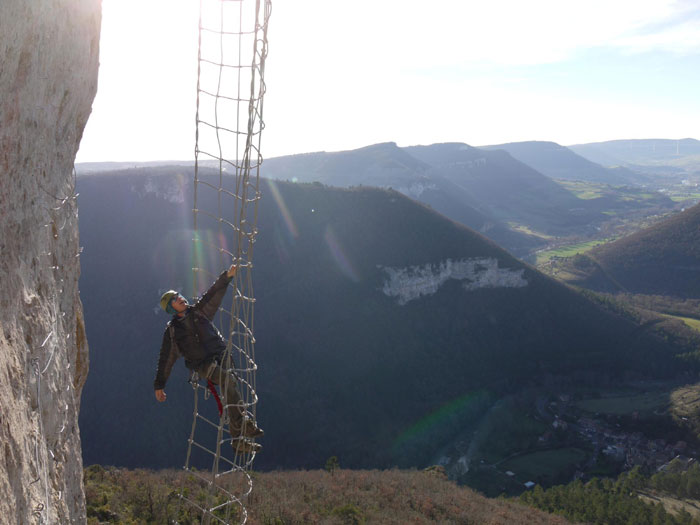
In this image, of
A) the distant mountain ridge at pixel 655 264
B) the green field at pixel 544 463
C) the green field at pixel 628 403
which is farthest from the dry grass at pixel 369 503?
the distant mountain ridge at pixel 655 264

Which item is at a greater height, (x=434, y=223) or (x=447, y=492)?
(x=434, y=223)

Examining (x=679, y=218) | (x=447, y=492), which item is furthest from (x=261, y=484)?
(x=679, y=218)

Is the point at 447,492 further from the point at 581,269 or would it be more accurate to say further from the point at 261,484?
the point at 581,269

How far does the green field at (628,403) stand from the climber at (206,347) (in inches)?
2710

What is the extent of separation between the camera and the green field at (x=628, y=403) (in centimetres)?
6375

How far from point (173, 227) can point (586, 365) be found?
202 ft

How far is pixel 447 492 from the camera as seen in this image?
1168 inches

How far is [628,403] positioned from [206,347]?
7287cm

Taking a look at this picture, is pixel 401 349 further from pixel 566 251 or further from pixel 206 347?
pixel 566 251

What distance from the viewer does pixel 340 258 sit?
7306cm

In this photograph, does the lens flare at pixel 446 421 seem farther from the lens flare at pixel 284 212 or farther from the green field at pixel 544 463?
the lens flare at pixel 284 212

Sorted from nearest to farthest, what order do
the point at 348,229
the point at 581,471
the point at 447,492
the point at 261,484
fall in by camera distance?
1. the point at 261,484
2. the point at 447,492
3. the point at 581,471
4. the point at 348,229

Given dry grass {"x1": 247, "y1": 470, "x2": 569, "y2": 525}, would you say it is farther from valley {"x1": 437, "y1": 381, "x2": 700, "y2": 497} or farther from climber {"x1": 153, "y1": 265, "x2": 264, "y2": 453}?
valley {"x1": 437, "y1": 381, "x2": 700, "y2": 497}

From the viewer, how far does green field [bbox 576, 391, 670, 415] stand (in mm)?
63747
